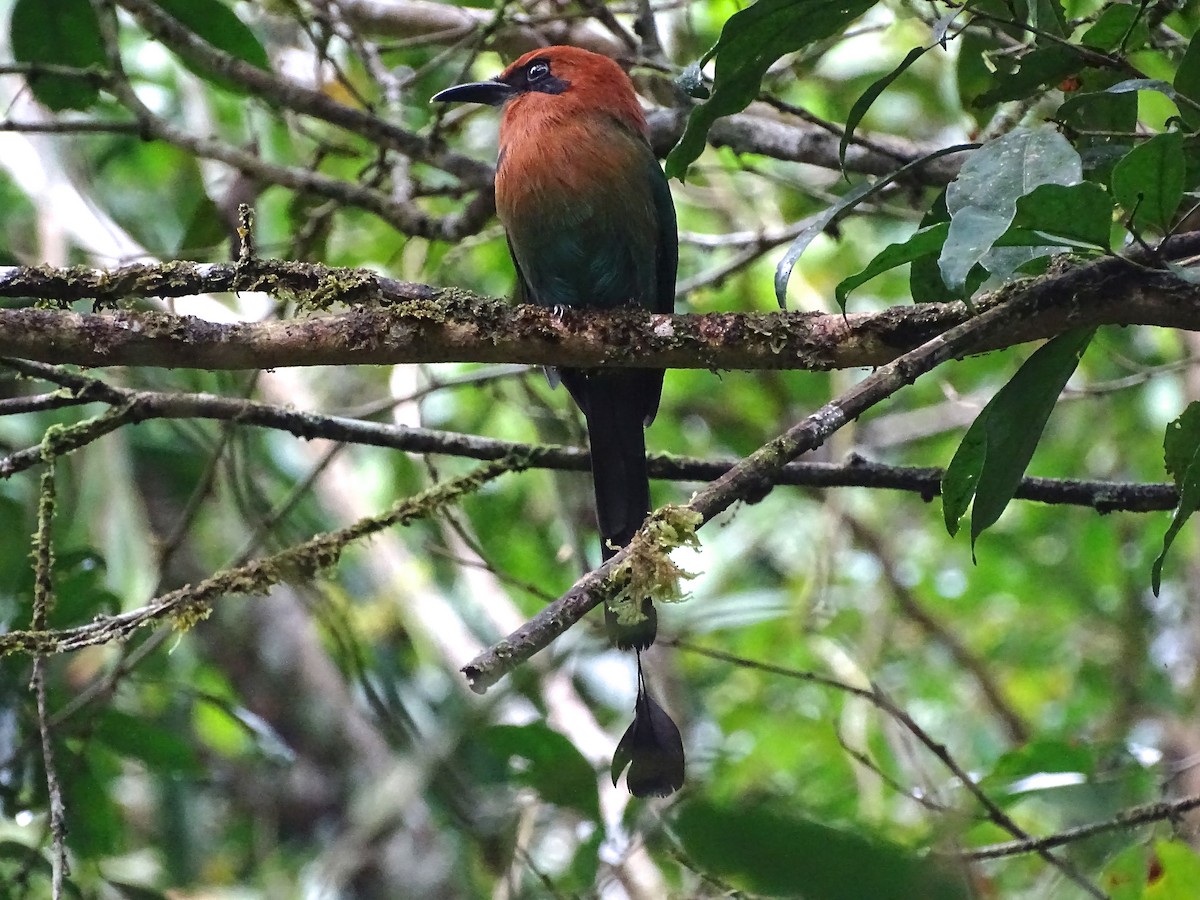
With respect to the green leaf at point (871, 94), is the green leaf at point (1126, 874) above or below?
below

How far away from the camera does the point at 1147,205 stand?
1854 millimetres

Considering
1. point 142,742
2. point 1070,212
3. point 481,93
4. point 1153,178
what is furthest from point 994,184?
point 142,742

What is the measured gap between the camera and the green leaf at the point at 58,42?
3.25 meters

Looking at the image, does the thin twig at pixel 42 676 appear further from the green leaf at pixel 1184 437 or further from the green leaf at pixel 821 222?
the green leaf at pixel 1184 437

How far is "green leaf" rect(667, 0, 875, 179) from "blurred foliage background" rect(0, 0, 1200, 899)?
1 cm

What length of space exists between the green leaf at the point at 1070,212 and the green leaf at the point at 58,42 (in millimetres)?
2595

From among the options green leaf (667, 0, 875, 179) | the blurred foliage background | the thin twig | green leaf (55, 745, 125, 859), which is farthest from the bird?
green leaf (55, 745, 125, 859)

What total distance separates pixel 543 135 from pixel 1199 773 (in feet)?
9.44

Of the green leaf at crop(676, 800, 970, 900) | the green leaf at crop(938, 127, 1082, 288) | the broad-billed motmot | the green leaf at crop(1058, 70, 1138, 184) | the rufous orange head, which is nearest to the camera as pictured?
the green leaf at crop(676, 800, 970, 900)

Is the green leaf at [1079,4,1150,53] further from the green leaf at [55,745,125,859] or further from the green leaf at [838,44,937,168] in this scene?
→ the green leaf at [55,745,125,859]

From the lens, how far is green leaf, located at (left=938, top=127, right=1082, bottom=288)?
1632 mm

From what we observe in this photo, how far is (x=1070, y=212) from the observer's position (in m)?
1.71

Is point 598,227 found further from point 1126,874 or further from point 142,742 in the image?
point 1126,874

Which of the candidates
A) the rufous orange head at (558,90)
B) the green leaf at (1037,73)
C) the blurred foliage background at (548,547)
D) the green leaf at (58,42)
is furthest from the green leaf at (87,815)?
the green leaf at (1037,73)
